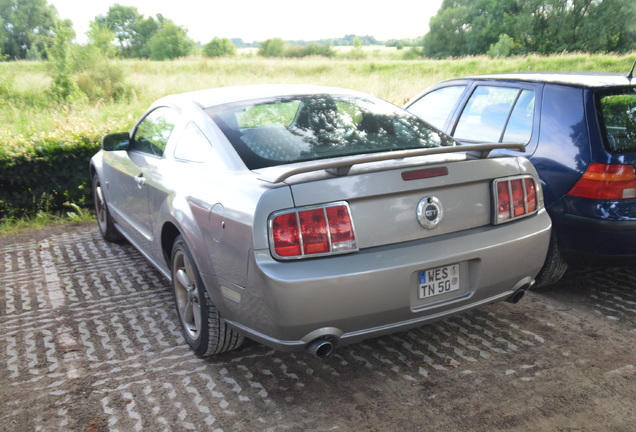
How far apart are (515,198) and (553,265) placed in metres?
1.27

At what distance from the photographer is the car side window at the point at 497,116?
4500mm

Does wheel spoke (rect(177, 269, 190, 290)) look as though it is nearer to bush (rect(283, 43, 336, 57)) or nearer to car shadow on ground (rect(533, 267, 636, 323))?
car shadow on ground (rect(533, 267, 636, 323))

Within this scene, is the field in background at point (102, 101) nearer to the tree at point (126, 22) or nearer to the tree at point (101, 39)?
the tree at point (101, 39)

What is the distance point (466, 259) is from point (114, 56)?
26.9 meters

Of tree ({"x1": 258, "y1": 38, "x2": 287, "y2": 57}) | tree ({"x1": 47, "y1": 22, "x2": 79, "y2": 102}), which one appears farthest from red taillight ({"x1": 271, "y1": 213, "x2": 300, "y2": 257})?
tree ({"x1": 258, "y1": 38, "x2": 287, "y2": 57})

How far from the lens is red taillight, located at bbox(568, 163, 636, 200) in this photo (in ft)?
12.5

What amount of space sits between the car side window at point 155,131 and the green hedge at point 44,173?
349 centimetres

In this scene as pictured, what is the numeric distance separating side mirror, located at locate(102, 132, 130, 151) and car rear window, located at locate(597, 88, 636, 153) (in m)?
3.72

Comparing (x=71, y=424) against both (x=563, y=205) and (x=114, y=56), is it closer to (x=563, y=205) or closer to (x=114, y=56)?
(x=563, y=205)

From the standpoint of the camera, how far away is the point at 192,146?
12.2 ft

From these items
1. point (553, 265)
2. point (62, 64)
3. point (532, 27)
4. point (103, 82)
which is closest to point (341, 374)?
point (553, 265)

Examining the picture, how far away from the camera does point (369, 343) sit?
3770 mm

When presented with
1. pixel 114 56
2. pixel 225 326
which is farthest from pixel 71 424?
pixel 114 56

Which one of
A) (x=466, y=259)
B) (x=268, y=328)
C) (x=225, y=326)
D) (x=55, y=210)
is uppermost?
(x=466, y=259)
